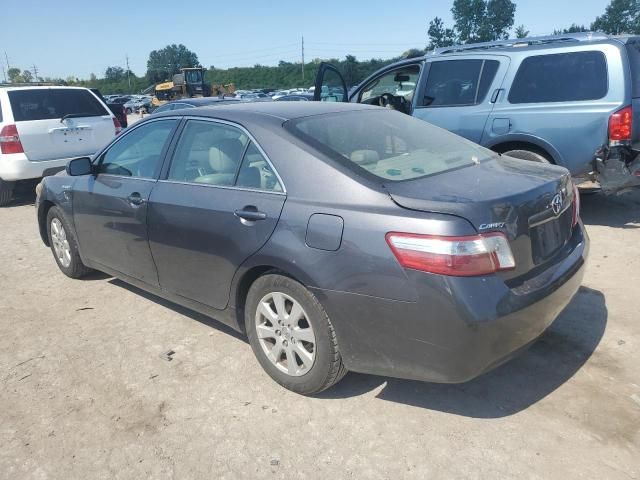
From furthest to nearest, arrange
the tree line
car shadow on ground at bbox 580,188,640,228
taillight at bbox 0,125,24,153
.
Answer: the tree line, taillight at bbox 0,125,24,153, car shadow on ground at bbox 580,188,640,228

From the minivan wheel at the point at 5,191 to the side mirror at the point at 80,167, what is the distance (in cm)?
506

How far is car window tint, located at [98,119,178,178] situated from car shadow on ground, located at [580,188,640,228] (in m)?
4.76

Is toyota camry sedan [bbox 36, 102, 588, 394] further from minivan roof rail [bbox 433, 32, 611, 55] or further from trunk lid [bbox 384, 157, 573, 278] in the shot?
minivan roof rail [bbox 433, 32, 611, 55]

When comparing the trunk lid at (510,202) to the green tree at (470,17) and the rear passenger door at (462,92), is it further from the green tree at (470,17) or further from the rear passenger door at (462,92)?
the green tree at (470,17)

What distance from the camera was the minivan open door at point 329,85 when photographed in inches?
281

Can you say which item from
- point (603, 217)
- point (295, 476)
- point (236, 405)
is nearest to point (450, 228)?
point (295, 476)

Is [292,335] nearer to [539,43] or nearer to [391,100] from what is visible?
[539,43]

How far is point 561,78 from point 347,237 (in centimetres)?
434

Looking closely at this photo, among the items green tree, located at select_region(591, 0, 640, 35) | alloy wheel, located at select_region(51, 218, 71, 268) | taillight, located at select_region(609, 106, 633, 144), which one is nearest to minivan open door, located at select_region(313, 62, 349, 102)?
taillight, located at select_region(609, 106, 633, 144)

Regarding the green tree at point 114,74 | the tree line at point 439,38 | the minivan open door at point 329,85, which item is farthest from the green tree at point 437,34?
the minivan open door at point 329,85

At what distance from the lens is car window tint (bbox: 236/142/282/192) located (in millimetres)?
2900

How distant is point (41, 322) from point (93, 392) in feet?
4.31

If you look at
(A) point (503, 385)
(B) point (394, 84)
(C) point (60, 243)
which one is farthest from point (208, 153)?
(B) point (394, 84)

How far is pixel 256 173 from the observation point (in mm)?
3000
